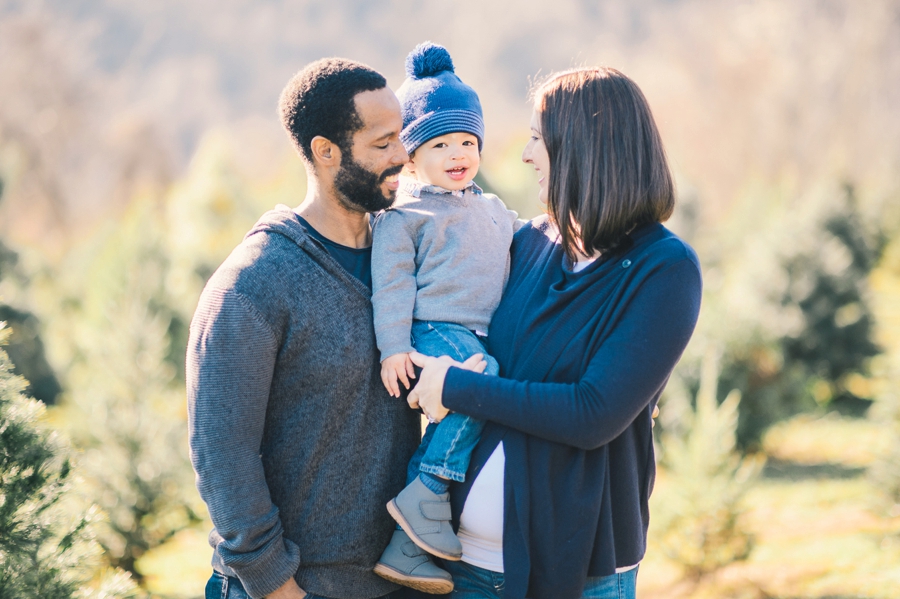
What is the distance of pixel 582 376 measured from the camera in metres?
1.80

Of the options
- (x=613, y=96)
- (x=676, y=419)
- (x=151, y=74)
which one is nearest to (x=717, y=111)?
(x=676, y=419)

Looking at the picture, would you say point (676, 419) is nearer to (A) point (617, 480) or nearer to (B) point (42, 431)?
(A) point (617, 480)

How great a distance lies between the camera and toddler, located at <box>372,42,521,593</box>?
188 cm

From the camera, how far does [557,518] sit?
5.98 ft

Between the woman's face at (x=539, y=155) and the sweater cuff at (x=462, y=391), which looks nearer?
the sweater cuff at (x=462, y=391)

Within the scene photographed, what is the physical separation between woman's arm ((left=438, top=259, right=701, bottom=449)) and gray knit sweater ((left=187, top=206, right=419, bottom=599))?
395 millimetres

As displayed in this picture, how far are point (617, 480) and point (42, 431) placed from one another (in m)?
1.58

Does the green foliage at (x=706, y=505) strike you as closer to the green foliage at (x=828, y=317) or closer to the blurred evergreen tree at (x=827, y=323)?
the blurred evergreen tree at (x=827, y=323)

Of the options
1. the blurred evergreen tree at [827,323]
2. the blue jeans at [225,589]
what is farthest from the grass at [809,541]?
the blue jeans at [225,589]

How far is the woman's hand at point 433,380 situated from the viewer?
6.09 feet

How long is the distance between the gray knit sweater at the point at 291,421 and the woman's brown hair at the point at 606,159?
2.08 ft

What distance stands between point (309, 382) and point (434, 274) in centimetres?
49

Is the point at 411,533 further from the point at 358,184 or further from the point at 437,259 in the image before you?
the point at 358,184

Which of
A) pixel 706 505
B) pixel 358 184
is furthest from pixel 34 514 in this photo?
pixel 706 505
